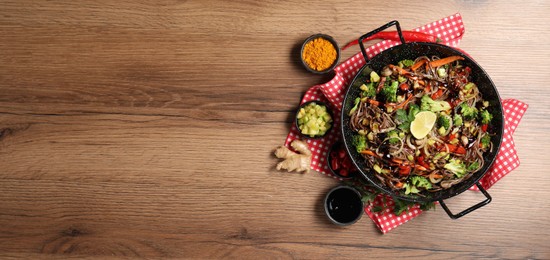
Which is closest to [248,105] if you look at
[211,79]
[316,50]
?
[211,79]

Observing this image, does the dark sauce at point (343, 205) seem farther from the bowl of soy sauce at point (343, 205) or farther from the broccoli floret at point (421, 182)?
the broccoli floret at point (421, 182)

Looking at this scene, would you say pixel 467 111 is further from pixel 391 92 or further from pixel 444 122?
pixel 391 92

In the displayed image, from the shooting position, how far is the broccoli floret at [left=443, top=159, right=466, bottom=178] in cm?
249

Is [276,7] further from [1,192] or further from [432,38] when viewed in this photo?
[1,192]

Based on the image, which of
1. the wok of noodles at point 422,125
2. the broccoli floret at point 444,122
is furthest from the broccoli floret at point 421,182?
the broccoli floret at point 444,122

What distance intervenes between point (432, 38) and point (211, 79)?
1.23 m

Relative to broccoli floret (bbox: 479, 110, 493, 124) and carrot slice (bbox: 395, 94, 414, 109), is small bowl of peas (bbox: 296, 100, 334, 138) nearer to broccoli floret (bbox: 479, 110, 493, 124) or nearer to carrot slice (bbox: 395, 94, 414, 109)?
carrot slice (bbox: 395, 94, 414, 109)

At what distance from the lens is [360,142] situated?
2549mm

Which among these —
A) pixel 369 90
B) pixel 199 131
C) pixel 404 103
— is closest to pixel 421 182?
pixel 404 103

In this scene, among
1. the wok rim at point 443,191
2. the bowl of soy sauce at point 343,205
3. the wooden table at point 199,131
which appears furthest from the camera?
the wooden table at point 199,131

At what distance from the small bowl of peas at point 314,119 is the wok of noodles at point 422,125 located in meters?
0.16

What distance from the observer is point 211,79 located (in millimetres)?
2848

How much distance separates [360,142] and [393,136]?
17 cm

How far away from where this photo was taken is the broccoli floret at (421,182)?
99.9 inches
